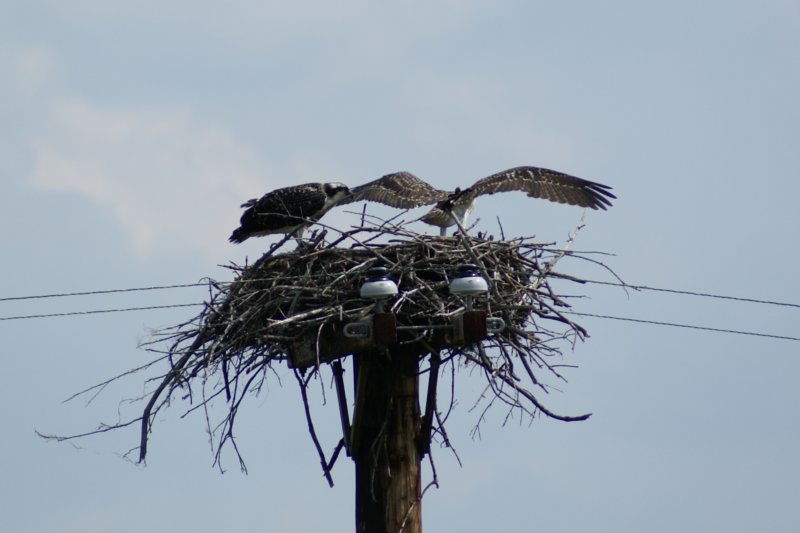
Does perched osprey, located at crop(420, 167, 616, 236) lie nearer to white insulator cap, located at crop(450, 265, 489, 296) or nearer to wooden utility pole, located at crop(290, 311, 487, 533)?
wooden utility pole, located at crop(290, 311, 487, 533)

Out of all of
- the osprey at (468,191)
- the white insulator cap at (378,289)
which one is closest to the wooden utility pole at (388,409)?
the white insulator cap at (378,289)

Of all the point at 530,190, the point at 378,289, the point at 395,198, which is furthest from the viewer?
the point at 530,190

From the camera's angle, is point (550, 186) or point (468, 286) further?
point (550, 186)

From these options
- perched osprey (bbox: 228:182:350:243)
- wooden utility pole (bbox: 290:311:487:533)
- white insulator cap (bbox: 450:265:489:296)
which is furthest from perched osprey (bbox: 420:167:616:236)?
white insulator cap (bbox: 450:265:489:296)

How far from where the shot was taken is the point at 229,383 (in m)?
8.38

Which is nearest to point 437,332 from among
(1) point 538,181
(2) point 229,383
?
(2) point 229,383

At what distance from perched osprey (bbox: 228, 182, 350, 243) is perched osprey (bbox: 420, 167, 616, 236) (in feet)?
3.01

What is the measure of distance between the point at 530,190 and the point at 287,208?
2314 mm

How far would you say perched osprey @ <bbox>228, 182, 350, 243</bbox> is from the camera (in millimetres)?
11188

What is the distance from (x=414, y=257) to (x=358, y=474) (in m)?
1.69

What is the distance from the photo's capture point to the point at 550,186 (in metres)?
11.9

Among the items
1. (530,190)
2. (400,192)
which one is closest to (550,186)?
(530,190)

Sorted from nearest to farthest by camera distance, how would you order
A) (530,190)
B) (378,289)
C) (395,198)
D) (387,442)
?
1. (378,289)
2. (387,442)
3. (395,198)
4. (530,190)

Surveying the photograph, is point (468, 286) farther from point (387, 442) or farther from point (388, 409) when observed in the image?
point (387, 442)
